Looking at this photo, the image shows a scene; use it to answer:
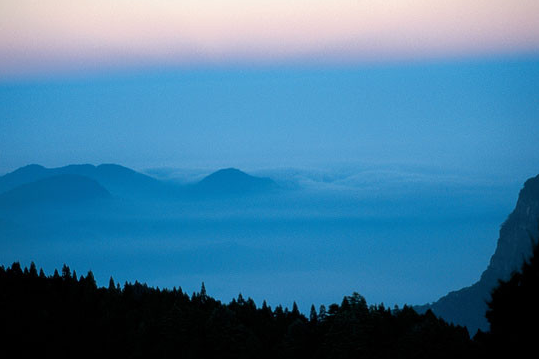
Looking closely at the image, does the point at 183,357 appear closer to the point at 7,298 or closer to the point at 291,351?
Answer: the point at 291,351

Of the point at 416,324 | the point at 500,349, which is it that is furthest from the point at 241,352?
the point at 500,349

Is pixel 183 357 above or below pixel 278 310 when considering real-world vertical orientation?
below

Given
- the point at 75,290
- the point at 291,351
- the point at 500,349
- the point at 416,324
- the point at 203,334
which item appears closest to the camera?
the point at 500,349

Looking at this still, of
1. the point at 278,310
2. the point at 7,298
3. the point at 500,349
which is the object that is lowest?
the point at 500,349

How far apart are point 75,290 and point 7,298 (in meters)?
5.71

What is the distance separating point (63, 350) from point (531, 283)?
32.2m

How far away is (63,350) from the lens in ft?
156

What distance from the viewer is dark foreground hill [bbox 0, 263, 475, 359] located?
40156 mm

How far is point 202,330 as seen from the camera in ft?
152

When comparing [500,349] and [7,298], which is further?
[7,298]

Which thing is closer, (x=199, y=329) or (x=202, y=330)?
(x=202, y=330)

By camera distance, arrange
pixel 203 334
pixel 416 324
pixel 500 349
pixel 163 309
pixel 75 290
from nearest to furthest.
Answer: pixel 500 349 → pixel 416 324 → pixel 203 334 → pixel 163 309 → pixel 75 290

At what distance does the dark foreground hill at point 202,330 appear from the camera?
40.2 metres

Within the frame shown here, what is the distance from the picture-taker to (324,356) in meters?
41.8
